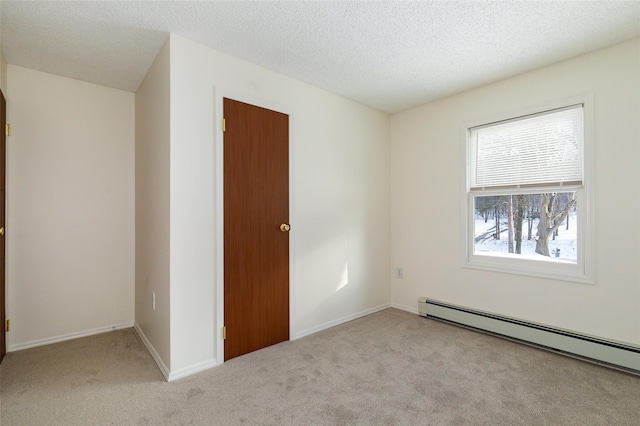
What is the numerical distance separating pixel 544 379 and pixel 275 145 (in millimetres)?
2736

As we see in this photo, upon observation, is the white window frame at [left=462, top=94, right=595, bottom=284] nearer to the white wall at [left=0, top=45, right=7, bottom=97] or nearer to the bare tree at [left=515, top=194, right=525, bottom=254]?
the bare tree at [left=515, top=194, right=525, bottom=254]

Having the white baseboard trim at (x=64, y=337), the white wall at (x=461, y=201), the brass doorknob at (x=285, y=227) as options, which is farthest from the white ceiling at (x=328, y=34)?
the white baseboard trim at (x=64, y=337)

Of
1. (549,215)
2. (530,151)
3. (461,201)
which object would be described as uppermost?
(530,151)

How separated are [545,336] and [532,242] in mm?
818

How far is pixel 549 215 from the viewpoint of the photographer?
2.77m

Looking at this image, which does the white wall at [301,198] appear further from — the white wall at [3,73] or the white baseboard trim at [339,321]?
the white wall at [3,73]

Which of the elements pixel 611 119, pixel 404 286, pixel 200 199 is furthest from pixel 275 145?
pixel 611 119

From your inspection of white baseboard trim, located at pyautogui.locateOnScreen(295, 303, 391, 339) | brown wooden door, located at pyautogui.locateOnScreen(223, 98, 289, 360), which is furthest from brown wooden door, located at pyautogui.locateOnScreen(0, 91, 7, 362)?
white baseboard trim, located at pyautogui.locateOnScreen(295, 303, 391, 339)

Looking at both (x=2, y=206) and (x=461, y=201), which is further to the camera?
(x=461, y=201)

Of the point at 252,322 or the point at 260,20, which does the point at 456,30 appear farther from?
the point at 252,322

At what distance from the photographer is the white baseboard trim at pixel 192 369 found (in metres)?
2.18

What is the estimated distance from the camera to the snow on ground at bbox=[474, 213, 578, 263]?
8.63ft

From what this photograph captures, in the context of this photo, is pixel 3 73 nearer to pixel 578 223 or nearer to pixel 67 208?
pixel 67 208

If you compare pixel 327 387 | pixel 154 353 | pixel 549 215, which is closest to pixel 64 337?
pixel 154 353
